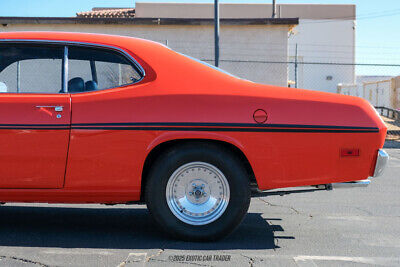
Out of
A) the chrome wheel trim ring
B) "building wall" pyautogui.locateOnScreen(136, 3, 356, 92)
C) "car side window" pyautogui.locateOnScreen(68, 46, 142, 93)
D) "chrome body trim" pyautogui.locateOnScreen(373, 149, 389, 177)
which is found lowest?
the chrome wheel trim ring

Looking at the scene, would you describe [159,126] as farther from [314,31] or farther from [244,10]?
[244,10]

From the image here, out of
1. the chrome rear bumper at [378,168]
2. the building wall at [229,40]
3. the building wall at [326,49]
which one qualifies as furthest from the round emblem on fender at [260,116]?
the building wall at [326,49]

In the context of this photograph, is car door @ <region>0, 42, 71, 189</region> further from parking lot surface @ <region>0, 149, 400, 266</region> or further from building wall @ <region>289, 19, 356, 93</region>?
building wall @ <region>289, 19, 356, 93</region>

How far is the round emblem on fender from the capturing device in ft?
13.7

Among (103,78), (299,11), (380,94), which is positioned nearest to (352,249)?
(103,78)

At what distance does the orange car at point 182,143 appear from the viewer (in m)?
4.15

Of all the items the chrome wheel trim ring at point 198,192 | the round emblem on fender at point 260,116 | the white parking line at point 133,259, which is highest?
the round emblem on fender at point 260,116

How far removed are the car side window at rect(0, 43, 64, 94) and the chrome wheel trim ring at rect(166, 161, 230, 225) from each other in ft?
4.06

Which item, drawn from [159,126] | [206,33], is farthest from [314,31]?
[159,126]

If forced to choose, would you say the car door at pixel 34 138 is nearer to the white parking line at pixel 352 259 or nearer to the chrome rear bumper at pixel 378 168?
the white parking line at pixel 352 259

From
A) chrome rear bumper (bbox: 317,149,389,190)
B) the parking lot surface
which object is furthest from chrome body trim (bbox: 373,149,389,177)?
the parking lot surface

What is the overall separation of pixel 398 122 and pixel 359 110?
18.8 m

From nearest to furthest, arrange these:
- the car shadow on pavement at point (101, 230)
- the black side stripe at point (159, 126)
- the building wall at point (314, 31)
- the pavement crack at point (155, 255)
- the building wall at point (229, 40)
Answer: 1. the pavement crack at point (155, 255)
2. the black side stripe at point (159, 126)
3. the car shadow on pavement at point (101, 230)
4. the building wall at point (229, 40)
5. the building wall at point (314, 31)

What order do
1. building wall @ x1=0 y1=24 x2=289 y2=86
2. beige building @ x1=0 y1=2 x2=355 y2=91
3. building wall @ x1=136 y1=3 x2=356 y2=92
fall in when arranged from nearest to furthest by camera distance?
1. beige building @ x1=0 y1=2 x2=355 y2=91
2. building wall @ x1=0 y1=24 x2=289 y2=86
3. building wall @ x1=136 y1=3 x2=356 y2=92
